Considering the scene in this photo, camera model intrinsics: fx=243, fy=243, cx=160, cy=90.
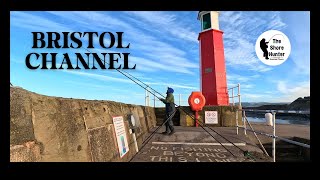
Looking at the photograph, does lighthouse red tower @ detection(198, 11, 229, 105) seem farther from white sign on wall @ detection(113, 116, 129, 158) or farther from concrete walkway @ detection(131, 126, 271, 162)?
white sign on wall @ detection(113, 116, 129, 158)

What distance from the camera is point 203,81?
629 inches

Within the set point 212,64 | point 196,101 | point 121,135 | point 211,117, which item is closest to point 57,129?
point 121,135

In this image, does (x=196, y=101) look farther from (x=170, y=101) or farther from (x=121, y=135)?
(x=121, y=135)

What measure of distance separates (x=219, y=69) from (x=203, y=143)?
8.09 meters

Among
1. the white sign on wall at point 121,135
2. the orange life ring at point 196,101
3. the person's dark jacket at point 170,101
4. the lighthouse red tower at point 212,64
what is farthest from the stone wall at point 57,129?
the lighthouse red tower at point 212,64

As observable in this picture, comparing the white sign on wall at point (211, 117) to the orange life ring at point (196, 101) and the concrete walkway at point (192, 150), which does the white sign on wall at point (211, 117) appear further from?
the concrete walkway at point (192, 150)

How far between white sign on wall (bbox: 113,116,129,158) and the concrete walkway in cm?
69

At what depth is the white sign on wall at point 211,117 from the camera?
43.8 feet

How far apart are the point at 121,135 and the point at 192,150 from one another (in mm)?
2810

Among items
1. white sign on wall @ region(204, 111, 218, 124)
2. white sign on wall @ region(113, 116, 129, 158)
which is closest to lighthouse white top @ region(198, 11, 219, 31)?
white sign on wall @ region(204, 111, 218, 124)

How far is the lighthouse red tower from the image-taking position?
1540 cm

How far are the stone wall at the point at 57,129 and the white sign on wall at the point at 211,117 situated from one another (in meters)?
9.40
